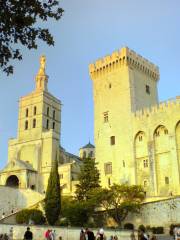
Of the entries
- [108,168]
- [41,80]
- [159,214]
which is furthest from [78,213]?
[41,80]

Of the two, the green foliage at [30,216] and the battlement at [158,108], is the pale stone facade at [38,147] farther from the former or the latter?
the battlement at [158,108]

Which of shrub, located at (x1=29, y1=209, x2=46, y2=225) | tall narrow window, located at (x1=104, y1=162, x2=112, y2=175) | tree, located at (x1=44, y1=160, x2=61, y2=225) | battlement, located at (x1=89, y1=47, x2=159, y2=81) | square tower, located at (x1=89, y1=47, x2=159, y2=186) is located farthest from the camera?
battlement, located at (x1=89, y1=47, x2=159, y2=81)

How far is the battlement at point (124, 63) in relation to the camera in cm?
5306

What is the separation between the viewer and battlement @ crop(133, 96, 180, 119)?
4578cm

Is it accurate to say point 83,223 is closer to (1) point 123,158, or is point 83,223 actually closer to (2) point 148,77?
(1) point 123,158

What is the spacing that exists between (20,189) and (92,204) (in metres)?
19.9

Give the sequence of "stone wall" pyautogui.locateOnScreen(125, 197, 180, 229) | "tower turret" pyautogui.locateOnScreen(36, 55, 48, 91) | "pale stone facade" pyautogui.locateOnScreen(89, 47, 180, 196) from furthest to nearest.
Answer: "tower turret" pyautogui.locateOnScreen(36, 55, 48, 91), "pale stone facade" pyautogui.locateOnScreen(89, 47, 180, 196), "stone wall" pyautogui.locateOnScreen(125, 197, 180, 229)

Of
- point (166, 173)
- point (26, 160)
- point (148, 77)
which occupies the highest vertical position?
point (148, 77)

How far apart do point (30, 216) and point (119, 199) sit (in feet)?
36.6

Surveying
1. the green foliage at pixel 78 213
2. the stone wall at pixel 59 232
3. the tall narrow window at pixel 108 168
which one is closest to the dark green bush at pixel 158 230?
the stone wall at pixel 59 232

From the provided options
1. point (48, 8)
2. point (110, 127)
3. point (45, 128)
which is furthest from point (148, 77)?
point (48, 8)

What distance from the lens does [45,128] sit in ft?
226

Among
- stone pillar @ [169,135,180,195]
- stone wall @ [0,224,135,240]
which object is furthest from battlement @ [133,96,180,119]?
stone wall @ [0,224,135,240]

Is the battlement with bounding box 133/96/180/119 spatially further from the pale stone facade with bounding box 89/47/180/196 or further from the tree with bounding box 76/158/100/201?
the tree with bounding box 76/158/100/201
